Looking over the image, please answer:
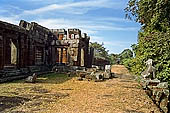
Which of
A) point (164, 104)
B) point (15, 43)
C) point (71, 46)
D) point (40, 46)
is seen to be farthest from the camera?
point (71, 46)

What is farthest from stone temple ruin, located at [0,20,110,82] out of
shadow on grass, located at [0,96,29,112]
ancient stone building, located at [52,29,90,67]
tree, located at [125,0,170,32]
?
tree, located at [125,0,170,32]

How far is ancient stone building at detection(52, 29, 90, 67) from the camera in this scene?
847 inches

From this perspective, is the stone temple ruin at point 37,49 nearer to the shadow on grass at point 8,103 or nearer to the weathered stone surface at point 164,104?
the shadow on grass at point 8,103

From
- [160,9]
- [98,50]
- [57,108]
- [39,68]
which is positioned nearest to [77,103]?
[57,108]

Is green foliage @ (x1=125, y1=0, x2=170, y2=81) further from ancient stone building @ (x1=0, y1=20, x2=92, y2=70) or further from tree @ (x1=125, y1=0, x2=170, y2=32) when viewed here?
ancient stone building @ (x1=0, y1=20, x2=92, y2=70)

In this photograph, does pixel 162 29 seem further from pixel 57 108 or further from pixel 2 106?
pixel 2 106

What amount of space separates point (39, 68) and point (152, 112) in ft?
50.1

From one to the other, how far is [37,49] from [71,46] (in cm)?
414

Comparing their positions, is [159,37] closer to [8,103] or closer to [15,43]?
[8,103]

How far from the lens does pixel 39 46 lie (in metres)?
20.1

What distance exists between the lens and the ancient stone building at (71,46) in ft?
70.6

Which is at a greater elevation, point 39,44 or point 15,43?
point 39,44

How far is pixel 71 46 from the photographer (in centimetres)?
2173

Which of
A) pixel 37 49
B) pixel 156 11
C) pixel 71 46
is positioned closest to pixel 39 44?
pixel 37 49
